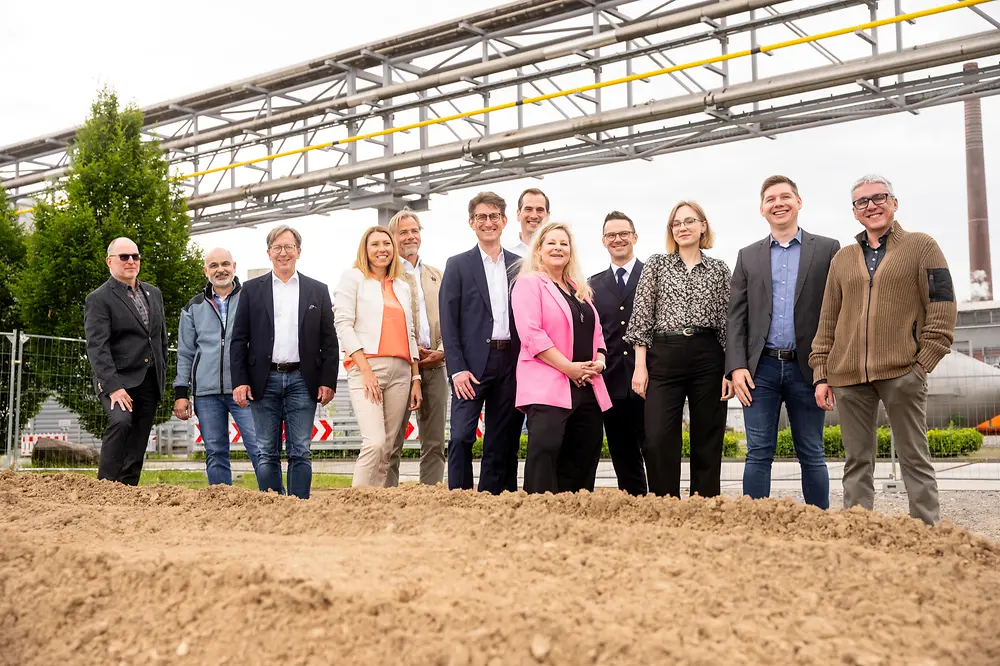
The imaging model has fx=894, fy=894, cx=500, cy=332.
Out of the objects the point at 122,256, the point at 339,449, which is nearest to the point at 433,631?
the point at 122,256

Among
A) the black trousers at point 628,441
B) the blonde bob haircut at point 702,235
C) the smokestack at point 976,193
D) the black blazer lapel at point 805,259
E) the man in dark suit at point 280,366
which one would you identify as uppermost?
the smokestack at point 976,193

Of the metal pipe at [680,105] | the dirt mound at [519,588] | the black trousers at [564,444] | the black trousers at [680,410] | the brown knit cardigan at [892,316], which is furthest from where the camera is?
the metal pipe at [680,105]

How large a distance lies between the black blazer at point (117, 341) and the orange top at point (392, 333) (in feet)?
4.99

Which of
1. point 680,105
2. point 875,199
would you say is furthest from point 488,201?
point 680,105

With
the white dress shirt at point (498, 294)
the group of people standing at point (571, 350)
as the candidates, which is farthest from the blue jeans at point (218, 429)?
the white dress shirt at point (498, 294)

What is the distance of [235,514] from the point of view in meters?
3.95

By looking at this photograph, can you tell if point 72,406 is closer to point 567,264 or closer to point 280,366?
point 280,366

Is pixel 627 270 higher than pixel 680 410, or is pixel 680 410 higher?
pixel 627 270

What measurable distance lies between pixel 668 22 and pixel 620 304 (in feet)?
23.5

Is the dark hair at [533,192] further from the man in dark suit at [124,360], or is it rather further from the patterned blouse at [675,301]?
the man in dark suit at [124,360]

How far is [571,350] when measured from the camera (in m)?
4.96

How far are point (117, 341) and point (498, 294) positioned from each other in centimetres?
264

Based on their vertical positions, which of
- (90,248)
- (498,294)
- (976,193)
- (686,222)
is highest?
(976,193)

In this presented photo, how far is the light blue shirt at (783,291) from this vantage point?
16.2 ft
